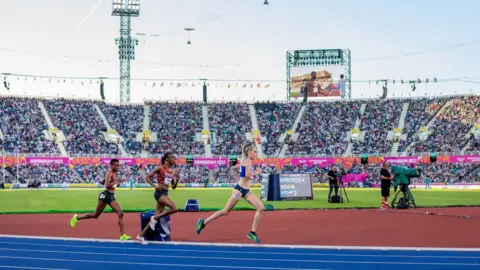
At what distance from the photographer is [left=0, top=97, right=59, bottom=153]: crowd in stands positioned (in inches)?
2746

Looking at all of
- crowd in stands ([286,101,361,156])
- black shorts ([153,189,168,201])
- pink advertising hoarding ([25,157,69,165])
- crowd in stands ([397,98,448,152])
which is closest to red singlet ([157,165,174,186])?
black shorts ([153,189,168,201])

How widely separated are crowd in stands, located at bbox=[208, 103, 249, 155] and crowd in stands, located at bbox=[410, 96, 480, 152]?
68.7 feet

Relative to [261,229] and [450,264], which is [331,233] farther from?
[450,264]

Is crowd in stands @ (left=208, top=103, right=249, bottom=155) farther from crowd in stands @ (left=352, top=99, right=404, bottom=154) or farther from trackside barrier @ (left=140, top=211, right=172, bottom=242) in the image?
trackside barrier @ (left=140, top=211, right=172, bottom=242)

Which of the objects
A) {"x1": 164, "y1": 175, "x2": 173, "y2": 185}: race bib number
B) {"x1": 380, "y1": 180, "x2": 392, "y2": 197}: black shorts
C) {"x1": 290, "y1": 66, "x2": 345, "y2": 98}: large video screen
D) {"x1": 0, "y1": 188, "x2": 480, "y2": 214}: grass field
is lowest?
{"x1": 0, "y1": 188, "x2": 480, "y2": 214}: grass field

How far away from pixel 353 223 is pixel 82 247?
8.75 metres

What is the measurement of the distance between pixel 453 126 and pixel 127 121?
40081mm

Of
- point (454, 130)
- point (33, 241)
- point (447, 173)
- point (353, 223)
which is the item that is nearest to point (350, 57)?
point (454, 130)

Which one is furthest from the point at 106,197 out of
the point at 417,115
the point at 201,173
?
the point at 417,115

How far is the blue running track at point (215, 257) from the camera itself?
33.3ft

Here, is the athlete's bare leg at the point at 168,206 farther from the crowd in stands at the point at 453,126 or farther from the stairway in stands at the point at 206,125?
the stairway in stands at the point at 206,125

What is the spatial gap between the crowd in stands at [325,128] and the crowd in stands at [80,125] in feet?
73.9

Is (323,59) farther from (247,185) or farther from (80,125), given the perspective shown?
(247,185)

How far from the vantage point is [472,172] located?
64500 millimetres
